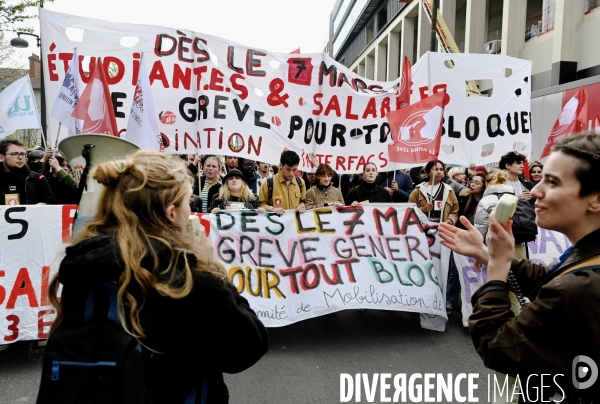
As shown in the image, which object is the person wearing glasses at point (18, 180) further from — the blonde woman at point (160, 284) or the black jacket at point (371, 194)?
the blonde woman at point (160, 284)

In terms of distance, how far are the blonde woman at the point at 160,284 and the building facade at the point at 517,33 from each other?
593 inches

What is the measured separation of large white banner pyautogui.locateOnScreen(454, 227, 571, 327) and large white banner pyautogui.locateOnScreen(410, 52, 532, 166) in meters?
1.32

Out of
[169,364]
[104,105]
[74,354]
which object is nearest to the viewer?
[74,354]

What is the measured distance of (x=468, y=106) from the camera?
627cm

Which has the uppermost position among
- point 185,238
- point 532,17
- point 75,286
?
point 532,17

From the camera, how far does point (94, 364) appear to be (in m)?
1.23

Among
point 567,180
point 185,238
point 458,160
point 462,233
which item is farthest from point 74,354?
point 458,160

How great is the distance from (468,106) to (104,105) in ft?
14.7

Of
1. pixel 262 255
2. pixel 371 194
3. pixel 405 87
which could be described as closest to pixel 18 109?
pixel 262 255

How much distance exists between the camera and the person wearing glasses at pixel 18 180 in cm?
510

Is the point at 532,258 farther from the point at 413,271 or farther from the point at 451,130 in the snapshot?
the point at 451,130

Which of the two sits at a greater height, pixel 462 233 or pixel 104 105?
pixel 104 105

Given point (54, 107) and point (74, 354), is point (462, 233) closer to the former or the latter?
point (74, 354)

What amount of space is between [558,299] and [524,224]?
137 inches
